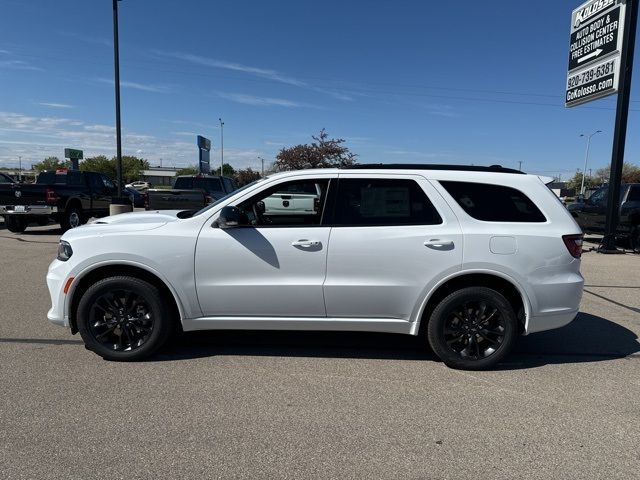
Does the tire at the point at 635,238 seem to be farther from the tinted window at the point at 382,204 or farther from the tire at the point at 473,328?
the tinted window at the point at 382,204

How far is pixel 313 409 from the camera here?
12.0 ft

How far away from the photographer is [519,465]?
2.98 m

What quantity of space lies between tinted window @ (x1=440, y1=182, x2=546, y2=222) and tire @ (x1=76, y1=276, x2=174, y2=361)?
111 inches

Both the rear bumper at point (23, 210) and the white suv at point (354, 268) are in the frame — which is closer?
the white suv at point (354, 268)

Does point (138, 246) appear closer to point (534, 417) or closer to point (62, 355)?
A: point (62, 355)

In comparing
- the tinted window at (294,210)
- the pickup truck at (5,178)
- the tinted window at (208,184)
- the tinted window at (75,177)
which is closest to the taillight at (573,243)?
the tinted window at (294,210)

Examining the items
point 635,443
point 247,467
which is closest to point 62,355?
point 247,467

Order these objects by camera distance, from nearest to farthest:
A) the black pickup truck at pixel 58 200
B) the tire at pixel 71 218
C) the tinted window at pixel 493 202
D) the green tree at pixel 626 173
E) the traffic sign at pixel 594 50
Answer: the tinted window at pixel 493 202 < the traffic sign at pixel 594 50 < the black pickup truck at pixel 58 200 < the tire at pixel 71 218 < the green tree at pixel 626 173

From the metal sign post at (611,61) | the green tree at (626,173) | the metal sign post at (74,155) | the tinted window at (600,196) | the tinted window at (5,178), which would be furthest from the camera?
the green tree at (626,173)

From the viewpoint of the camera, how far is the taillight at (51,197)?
1400 cm

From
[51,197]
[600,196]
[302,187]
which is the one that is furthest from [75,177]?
[600,196]

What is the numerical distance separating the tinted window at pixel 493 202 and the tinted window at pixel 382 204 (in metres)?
0.29

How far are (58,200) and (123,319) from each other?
37.7 ft

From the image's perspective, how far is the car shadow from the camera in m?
4.77
